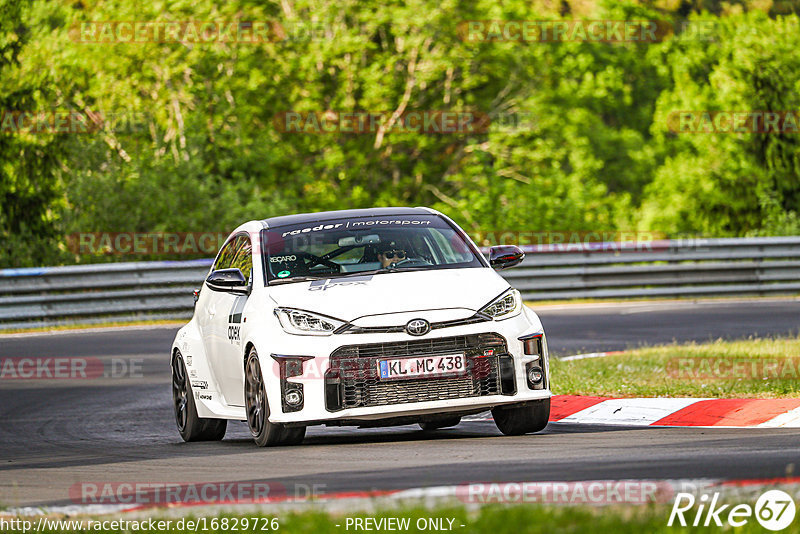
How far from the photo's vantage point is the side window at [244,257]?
10617 mm

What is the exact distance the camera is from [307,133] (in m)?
39.8

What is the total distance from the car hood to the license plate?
31 centimetres

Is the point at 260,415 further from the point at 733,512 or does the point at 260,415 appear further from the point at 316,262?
the point at 733,512

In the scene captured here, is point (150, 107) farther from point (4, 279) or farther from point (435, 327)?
point (435, 327)

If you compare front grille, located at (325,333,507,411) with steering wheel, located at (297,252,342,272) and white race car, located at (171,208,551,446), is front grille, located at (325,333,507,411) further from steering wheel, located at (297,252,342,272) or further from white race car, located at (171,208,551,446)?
steering wheel, located at (297,252,342,272)

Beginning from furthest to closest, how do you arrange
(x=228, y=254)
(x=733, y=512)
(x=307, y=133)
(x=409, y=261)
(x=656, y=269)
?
(x=307, y=133), (x=656, y=269), (x=228, y=254), (x=409, y=261), (x=733, y=512)

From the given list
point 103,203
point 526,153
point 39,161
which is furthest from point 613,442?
point 526,153

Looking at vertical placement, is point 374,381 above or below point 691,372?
above

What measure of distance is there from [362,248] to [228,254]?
5.38 feet

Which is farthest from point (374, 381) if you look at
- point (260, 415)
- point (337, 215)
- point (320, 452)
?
point (337, 215)

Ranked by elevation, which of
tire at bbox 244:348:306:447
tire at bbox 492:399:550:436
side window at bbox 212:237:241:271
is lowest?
tire at bbox 492:399:550:436

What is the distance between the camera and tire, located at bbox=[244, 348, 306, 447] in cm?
948

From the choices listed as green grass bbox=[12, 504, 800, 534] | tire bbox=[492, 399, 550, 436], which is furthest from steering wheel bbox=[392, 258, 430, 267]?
green grass bbox=[12, 504, 800, 534]

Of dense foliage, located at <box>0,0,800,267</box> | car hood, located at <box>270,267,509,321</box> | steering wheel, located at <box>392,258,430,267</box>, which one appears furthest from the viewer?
dense foliage, located at <box>0,0,800,267</box>
